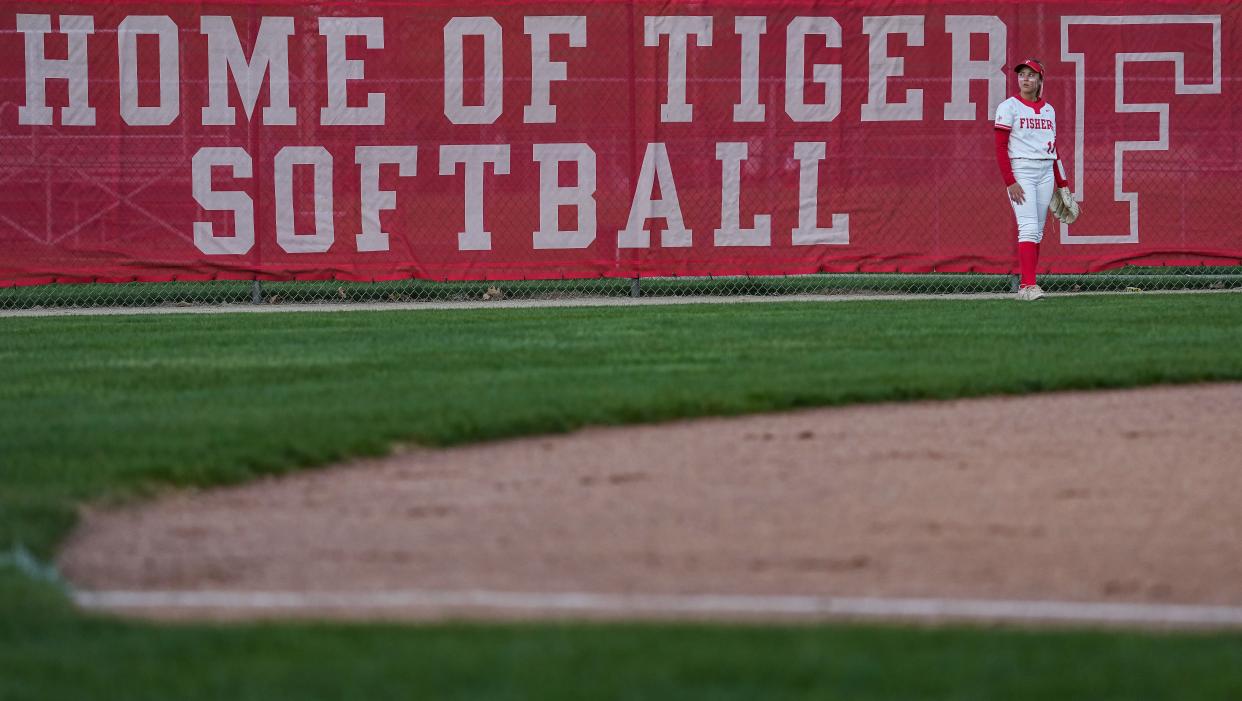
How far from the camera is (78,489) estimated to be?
5.69 metres

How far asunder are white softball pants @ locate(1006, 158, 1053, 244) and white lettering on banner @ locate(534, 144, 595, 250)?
347 cm

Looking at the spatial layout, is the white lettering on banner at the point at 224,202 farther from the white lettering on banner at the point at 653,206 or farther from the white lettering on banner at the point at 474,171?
the white lettering on banner at the point at 653,206

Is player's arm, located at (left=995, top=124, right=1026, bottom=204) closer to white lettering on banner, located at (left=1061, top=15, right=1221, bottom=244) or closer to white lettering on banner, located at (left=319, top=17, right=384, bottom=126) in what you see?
white lettering on banner, located at (left=1061, top=15, right=1221, bottom=244)

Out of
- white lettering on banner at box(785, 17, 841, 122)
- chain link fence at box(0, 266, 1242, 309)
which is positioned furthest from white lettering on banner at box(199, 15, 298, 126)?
white lettering on banner at box(785, 17, 841, 122)

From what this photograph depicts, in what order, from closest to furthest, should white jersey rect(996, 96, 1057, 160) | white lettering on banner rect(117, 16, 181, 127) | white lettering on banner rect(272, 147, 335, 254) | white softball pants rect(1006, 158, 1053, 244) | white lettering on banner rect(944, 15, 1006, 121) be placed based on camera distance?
white jersey rect(996, 96, 1057, 160) → white softball pants rect(1006, 158, 1053, 244) → white lettering on banner rect(117, 16, 181, 127) → white lettering on banner rect(272, 147, 335, 254) → white lettering on banner rect(944, 15, 1006, 121)

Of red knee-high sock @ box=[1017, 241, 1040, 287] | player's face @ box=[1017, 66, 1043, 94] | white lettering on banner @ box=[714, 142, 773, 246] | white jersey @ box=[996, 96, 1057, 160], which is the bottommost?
red knee-high sock @ box=[1017, 241, 1040, 287]

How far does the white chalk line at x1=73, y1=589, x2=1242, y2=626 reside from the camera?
4.15m

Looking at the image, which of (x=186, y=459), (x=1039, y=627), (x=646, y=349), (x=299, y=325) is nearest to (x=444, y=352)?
(x=646, y=349)

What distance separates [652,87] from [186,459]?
9381 mm

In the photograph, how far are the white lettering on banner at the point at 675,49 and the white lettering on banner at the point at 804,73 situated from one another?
0.80 m

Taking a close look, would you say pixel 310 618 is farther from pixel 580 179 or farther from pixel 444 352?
pixel 580 179

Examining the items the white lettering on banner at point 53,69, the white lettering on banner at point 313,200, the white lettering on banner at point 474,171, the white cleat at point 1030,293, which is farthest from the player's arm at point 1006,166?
the white lettering on banner at point 53,69

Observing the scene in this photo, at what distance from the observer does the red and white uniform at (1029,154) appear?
13992 mm

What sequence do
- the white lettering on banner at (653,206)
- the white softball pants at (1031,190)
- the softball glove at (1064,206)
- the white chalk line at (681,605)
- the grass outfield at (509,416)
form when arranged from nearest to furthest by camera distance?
the grass outfield at (509,416), the white chalk line at (681,605), the white softball pants at (1031,190), the softball glove at (1064,206), the white lettering on banner at (653,206)
